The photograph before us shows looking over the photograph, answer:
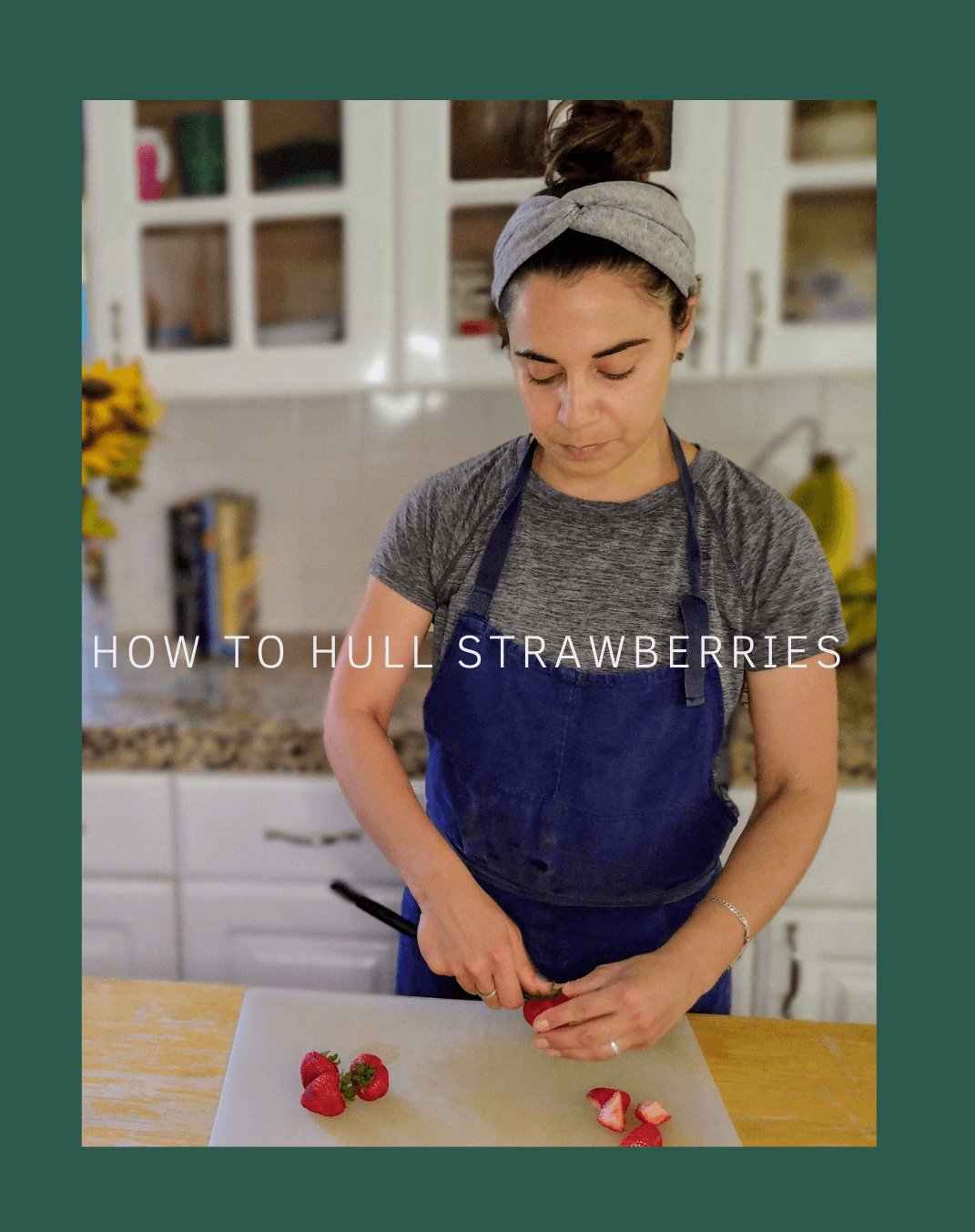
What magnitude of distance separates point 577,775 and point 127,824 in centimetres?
84

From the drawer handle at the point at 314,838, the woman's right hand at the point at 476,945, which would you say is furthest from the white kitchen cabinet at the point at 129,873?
the woman's right hand at the point at 476,945

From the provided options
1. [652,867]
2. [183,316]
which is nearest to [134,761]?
[183,316]

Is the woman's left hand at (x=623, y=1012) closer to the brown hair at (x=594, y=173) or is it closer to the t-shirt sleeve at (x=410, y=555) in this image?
the t-shirt sleeve at (x=410, y=555)

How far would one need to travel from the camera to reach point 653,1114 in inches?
26.7

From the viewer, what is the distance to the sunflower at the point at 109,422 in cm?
131

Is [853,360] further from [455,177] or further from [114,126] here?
[114,126]

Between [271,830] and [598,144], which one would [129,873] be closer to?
[271,830]

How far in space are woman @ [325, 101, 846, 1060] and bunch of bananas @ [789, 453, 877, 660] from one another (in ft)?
2.41

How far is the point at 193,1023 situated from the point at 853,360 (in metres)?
1.24

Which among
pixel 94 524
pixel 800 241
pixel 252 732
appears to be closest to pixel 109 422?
pixel 94 524

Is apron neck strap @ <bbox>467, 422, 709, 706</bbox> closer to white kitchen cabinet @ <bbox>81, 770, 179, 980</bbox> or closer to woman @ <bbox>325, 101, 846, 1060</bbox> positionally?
woman @ <bbox>325, 101, 846, 1060</bbox>

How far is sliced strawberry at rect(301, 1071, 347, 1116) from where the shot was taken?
27.0 inches

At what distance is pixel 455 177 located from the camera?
136 cm

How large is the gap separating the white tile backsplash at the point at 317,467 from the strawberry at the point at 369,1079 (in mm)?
1195
